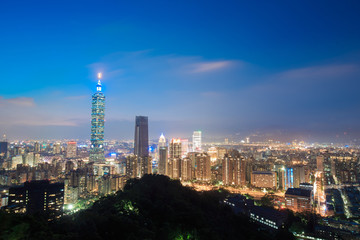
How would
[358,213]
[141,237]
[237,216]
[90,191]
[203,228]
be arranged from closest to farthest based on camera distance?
[141,237] < [203,228] < [237,216] < [358,213] < [90,191]

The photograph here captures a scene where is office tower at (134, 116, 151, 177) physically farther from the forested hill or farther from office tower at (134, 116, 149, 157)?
the forested hill

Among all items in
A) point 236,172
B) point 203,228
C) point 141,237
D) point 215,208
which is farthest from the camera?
point 236,172

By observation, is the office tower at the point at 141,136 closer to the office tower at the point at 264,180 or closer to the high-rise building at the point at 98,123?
the high-rise building at the point at 98,123

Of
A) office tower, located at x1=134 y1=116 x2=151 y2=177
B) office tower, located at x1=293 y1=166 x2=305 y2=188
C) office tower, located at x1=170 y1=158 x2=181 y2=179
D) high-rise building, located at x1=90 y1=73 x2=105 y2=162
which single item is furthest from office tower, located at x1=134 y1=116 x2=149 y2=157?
office tower, located at x1=293 y1=166 x2=305 y2=188

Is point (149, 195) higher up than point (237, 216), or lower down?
higher up

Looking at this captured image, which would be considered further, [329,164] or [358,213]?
[329,164]

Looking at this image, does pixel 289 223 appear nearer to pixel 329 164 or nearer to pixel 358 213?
pixel 358 213

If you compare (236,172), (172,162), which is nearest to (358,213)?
(236,172)
